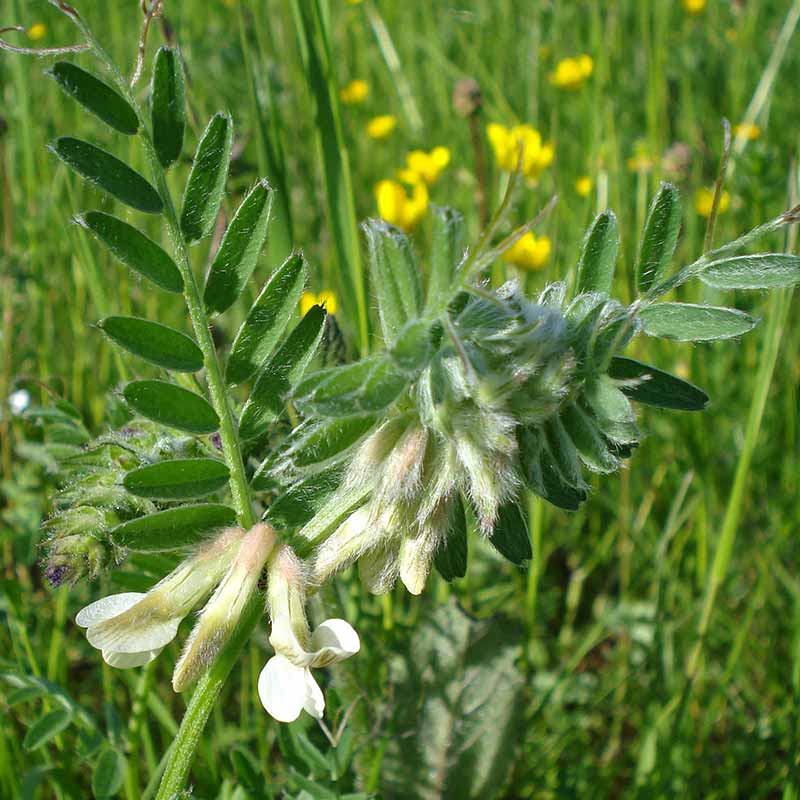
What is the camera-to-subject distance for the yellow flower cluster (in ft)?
8.70

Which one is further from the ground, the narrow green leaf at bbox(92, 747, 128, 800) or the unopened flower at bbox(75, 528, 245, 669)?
the unopened flower at bbox(75, 528, 245, 669)

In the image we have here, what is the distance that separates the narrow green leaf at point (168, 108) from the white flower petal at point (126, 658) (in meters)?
0.57

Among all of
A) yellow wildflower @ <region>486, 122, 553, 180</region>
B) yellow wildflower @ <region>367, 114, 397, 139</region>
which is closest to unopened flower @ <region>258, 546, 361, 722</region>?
yellow wildflower @ <region>486, 122, 553, 180</region>

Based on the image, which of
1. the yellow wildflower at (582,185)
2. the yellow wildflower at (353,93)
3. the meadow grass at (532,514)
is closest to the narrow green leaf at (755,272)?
the meadow grass at (532,514)

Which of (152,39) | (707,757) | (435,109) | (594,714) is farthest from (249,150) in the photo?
(707,757)

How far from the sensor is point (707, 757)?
5.83 feet

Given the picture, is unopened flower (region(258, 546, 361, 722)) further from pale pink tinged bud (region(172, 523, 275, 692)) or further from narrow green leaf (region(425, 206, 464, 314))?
narrow green leaf (region(425, 206, 464, 314))

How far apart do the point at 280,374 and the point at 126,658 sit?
363 mm

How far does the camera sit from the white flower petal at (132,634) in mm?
888

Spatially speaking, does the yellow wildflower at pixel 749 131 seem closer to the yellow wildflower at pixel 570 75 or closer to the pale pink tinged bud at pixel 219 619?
the yellow wildflower at pixel 570 75

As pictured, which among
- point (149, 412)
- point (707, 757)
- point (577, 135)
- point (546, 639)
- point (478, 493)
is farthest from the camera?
point (577, 135)

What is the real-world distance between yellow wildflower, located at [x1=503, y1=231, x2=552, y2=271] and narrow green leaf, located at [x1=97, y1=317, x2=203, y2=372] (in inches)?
59.6

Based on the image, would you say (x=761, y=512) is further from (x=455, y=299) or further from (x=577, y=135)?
(x=577, y=135)

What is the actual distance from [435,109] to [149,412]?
302 cm
